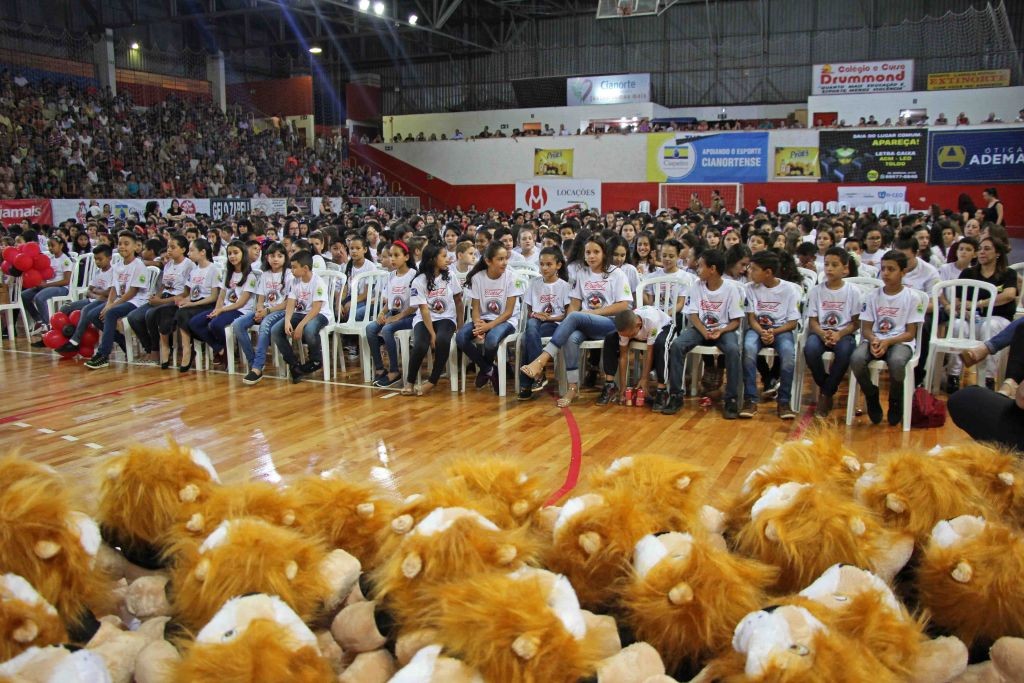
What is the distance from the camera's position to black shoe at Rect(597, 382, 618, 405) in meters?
5.41

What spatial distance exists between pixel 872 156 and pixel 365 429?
15768 millimetres

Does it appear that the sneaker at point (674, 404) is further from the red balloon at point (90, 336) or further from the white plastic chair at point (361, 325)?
the red balloon at point (90, 336)

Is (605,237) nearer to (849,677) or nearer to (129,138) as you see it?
(849,677)

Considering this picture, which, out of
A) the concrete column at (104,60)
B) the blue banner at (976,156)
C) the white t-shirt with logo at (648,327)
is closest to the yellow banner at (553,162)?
the blue banner at (976,156)

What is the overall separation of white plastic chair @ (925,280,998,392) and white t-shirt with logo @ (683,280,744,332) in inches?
48.8

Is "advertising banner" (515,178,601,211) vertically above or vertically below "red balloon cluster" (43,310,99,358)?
above

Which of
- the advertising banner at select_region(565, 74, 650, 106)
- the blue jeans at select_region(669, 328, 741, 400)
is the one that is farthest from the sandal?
the advertising banner at select_region(565, 74, 650, 106)

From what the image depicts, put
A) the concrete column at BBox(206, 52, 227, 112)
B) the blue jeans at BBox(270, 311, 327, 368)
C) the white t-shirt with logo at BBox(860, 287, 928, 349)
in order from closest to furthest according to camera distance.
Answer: the white t-shirt with logo at BBox(860, 287, 928, 349) < the blue jeans at BBox(270, 311, 327, 368) < the concrete column at BBox(206, 52, 227, 112)

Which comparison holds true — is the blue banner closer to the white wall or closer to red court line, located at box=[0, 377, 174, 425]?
the white wall

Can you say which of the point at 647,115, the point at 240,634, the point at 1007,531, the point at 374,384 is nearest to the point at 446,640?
the point at 240,634

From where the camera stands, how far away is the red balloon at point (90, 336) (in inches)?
276

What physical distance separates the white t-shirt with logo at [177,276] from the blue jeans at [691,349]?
166 inches

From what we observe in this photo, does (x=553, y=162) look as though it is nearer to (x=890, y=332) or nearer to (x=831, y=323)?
(x=831, y=323)

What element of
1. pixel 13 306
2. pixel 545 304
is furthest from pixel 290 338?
pixel 13 306
